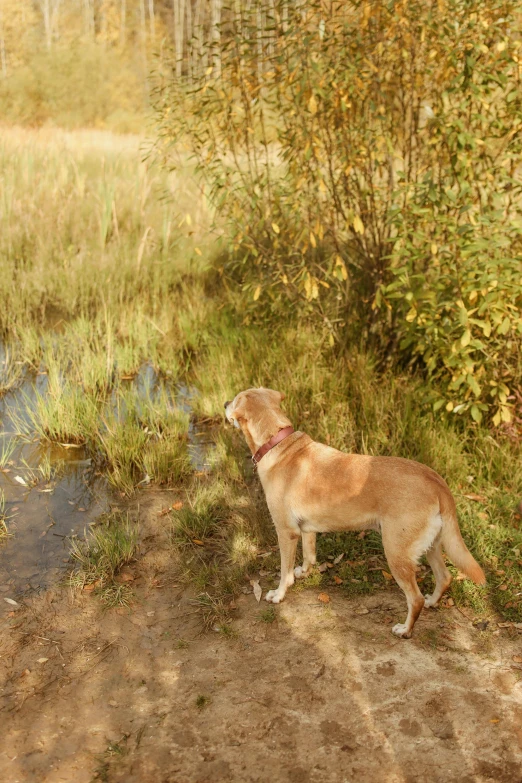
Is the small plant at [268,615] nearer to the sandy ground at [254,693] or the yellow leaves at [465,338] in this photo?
the sandy ground at [254,693]

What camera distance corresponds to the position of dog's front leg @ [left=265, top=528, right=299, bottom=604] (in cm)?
409

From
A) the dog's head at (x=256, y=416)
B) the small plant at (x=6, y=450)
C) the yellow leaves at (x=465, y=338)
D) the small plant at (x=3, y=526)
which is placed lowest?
the small plant at (x=6, y=450)

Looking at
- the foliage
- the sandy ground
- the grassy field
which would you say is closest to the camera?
the sandy ground

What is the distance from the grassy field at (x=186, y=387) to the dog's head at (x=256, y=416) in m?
0.98

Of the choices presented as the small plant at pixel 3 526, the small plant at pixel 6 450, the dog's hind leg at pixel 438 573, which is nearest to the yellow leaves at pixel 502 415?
the dog's hind leg at pixel 438 573

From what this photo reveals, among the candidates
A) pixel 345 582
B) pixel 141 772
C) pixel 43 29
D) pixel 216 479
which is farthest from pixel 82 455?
pixel 43 29

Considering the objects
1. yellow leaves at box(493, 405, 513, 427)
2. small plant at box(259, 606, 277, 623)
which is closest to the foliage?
yellow leaves at box(493, 405, 513, 427)

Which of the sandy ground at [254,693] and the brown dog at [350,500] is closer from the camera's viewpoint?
the sandy ground at [254,693]

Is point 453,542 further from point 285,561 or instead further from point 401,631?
point 285,561

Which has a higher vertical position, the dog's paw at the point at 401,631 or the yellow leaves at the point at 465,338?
the yellow leaves at the point at 465,338

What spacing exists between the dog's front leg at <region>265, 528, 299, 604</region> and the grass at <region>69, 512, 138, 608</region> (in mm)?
938

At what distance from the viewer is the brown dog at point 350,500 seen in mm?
3547

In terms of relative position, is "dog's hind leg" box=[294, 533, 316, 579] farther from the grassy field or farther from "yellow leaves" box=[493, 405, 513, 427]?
"yellow leaves" box=[493, 405, 513, 427]

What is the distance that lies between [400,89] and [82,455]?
14.8 ft
